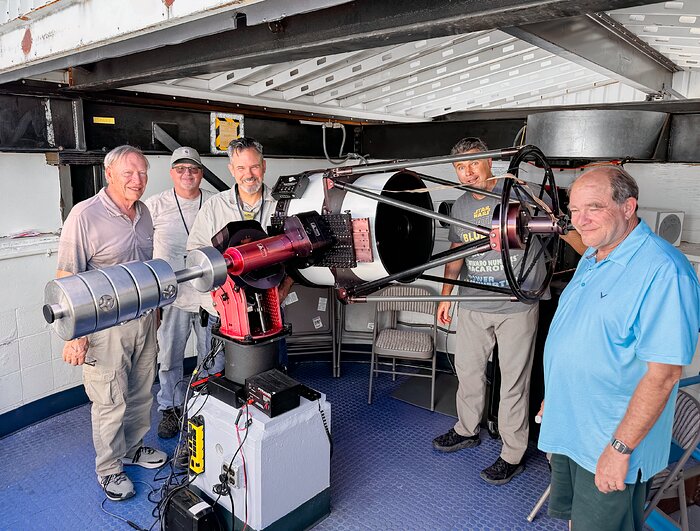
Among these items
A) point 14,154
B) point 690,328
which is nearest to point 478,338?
point 690,328

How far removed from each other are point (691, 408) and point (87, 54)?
283 centimetres

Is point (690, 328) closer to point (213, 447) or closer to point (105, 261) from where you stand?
point (213, 447)

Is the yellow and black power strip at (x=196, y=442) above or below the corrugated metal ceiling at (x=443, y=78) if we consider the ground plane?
below

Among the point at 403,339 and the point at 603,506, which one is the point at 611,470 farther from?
the point at 403,339

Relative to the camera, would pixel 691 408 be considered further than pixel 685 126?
No

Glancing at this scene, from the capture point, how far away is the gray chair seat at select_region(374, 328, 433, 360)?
12.4ft

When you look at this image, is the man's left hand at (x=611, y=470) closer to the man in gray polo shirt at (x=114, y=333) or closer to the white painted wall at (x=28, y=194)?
the man in gray polo shirt at (x=114, y=333)

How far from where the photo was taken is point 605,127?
270 cm

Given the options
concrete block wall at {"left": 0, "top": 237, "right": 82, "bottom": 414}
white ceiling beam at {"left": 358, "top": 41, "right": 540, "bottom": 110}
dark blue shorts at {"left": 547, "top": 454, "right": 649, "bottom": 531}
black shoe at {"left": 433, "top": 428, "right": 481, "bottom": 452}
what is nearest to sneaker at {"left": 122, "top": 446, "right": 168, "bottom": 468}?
concrete block wall at {"left": 0, "top": 237, "right": 82, "bottom": 414}

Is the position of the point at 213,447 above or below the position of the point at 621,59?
below

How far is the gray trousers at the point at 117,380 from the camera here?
8.57 feet

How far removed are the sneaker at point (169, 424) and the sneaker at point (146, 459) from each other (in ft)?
0.82

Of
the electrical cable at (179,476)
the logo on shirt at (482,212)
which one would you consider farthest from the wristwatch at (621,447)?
the electrical cable at (179,476)

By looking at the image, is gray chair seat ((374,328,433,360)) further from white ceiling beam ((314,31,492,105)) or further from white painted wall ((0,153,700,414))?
white ceiling beam ((314,31,492,105))
